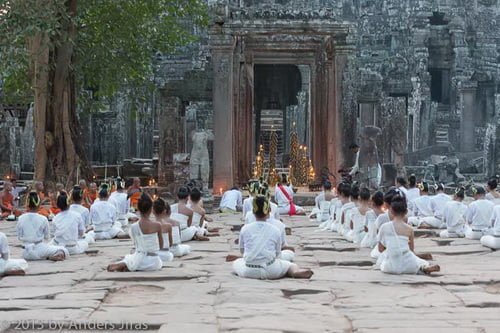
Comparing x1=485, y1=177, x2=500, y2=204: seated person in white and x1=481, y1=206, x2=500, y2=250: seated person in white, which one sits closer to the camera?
x1=481, y1=206, x2=500, y2=250: seated person in white

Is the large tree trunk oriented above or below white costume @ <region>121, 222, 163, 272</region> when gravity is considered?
above

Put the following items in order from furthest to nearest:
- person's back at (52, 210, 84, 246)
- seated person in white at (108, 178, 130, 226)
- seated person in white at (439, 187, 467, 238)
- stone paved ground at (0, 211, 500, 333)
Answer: seated person in white at (108, 178, 130, 226)
seated person in white at (439, 187, 467, 238)
person's back at (52, 210, 84, 246)
stone paved ground at (0, 211, 500, 333)

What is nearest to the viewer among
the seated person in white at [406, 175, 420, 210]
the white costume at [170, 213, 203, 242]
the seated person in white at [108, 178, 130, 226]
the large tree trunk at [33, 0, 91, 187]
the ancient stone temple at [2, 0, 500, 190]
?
the white costume at [170, 213, 203, 242]

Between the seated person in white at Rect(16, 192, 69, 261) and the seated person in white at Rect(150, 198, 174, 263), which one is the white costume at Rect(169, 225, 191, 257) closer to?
the seated person in white at Rect(150, 198, 174, 263)

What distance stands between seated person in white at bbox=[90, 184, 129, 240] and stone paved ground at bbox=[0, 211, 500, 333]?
2723 mm

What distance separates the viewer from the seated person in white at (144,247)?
404 inches

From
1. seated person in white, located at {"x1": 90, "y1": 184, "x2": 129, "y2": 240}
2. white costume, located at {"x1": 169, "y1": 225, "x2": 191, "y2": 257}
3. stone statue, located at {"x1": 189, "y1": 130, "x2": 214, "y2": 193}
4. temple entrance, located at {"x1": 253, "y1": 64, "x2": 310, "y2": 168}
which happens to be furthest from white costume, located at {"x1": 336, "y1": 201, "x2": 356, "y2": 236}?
temple entrance, located at {"x1": 253, "y1": 64, "x2": 310, "y2": 168}

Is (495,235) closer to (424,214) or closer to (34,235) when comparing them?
(424,214)

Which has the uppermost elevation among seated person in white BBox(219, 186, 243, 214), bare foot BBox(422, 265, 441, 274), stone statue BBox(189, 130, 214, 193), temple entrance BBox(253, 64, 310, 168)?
temple entrance BBox(253, 64, 310, 168)

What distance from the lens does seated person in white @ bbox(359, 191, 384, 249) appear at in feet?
40.2

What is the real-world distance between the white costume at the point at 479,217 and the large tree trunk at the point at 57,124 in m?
10.5

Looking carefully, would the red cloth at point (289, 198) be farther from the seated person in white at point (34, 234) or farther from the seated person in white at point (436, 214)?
the seated person in white at point (34, 234)

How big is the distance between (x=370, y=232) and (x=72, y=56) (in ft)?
39.7

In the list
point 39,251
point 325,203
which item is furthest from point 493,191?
point 39,251
